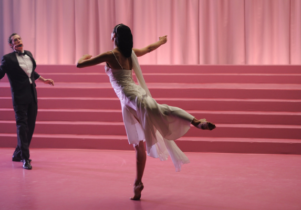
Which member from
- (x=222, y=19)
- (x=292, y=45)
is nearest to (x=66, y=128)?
(x=222, y=19)

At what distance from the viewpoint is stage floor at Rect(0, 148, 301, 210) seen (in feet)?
9.23

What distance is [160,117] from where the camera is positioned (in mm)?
→ 2688

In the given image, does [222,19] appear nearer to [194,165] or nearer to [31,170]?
[194,165]

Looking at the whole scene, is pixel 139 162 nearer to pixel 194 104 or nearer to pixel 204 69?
pixel 194 104

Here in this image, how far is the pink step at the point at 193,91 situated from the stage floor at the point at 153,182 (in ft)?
4.27

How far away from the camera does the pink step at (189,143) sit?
4.73 metres

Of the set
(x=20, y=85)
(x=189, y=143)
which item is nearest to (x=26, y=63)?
(x=20, y=85)

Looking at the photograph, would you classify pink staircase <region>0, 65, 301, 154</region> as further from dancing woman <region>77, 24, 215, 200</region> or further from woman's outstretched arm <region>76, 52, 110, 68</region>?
woman's outstretched arm <region>76, 52, 110, 68</region>

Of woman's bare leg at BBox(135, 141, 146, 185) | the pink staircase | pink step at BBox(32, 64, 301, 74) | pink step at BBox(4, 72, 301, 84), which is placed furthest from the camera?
pink step at BBox(32, 64, 301, 74)

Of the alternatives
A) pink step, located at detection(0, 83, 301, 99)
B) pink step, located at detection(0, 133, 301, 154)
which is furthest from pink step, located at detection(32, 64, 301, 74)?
pink step, located at detection(0, 133, 301, 154)

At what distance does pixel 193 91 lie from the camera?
5.72 m

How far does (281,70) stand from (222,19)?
7.35 ft

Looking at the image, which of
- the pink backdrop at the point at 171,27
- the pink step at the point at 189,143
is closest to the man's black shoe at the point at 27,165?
the pink step at the point at 189,143

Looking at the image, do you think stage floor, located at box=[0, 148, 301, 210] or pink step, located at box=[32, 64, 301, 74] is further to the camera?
pink step, located at box=[32, 64, 301, 74]
